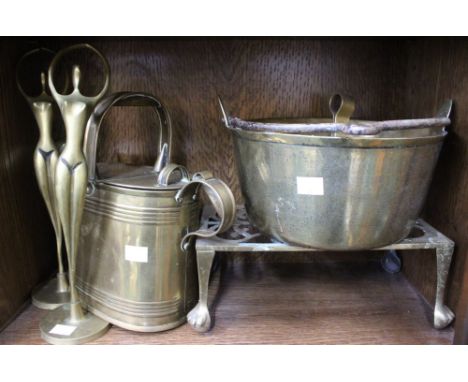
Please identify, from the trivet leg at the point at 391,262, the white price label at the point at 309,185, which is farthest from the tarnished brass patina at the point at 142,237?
the trivet leg at the point at 391,262

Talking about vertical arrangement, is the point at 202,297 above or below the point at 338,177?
below

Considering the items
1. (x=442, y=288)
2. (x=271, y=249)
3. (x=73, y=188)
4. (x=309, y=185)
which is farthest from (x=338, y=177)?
(x=73, y=188)

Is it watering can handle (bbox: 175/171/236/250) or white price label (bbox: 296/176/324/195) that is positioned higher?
white price label (bbox: 296/176/324/195)

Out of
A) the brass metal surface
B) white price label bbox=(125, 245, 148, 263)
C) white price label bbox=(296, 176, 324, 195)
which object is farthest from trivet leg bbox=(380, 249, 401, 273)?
white price label bbox=(125, 245, 148, 263)

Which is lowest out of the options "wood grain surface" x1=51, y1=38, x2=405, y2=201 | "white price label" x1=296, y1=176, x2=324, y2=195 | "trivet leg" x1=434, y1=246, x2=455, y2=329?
"trivet leg" x1=434, y1=246, x2=455, y2=329

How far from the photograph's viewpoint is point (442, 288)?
0.71 m

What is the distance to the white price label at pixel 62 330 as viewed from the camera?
72cm

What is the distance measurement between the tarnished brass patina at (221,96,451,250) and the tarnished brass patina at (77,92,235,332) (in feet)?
0.26

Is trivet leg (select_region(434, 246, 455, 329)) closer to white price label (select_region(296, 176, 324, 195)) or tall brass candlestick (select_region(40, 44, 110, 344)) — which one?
white price label (select_region(296, 176, 324, 195))

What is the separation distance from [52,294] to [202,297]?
337 millimetres

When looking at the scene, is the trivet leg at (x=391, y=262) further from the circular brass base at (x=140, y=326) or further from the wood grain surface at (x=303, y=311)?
the circular brass base at (x=140, y=326)

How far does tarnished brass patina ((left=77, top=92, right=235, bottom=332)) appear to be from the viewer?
68 cm

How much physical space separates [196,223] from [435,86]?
52 cm

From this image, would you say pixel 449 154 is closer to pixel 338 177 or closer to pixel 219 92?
pixel 338 177
